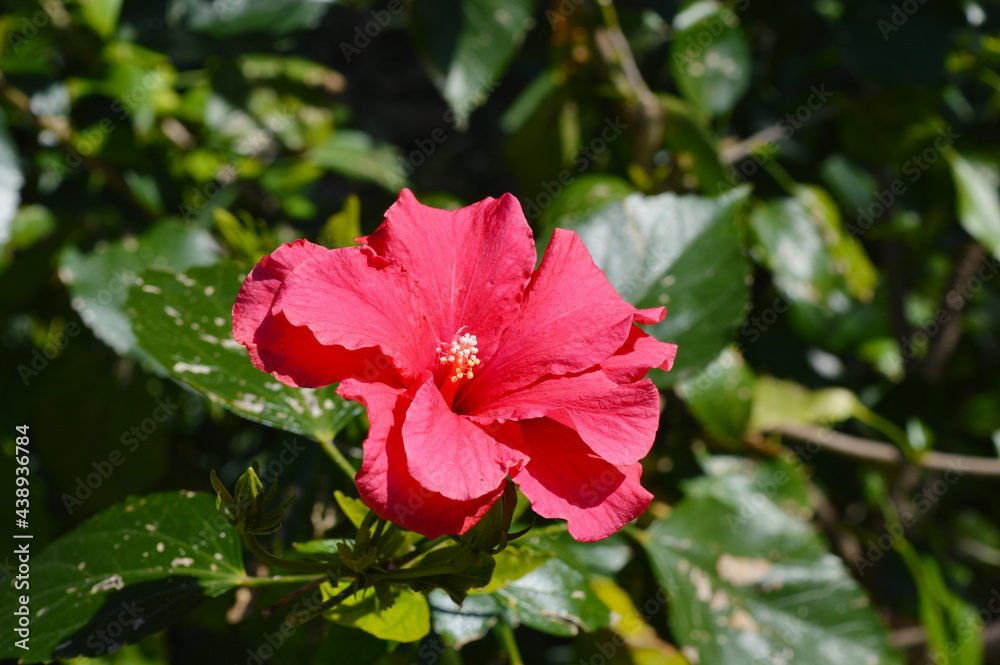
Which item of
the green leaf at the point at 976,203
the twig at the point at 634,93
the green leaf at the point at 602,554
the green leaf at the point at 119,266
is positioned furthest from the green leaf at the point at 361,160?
the green leaf at the point at 976,203

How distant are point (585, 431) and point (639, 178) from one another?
1.11 m

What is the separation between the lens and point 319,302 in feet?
2.19

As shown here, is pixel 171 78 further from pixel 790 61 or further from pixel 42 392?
pixel 790 61

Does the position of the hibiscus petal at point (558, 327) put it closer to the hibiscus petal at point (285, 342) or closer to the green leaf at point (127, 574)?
the hibiscus petal at point (285, 342)

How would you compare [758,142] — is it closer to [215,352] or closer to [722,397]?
[722,397]

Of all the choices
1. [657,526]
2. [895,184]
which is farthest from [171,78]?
[895,184]

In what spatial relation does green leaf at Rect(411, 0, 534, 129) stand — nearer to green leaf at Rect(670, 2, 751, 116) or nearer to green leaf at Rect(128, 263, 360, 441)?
green leaf at Rect(670, 2, 751, 116)

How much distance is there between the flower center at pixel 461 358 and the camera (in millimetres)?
753

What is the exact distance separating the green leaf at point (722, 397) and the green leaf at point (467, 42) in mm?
723

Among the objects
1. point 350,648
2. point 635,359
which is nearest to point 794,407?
point 635,359

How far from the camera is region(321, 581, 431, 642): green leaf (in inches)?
29.9

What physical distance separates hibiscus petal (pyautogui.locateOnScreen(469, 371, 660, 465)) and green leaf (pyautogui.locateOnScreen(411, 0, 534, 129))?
0.89 m

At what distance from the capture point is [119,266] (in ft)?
5.05

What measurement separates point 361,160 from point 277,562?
4.82 feet
